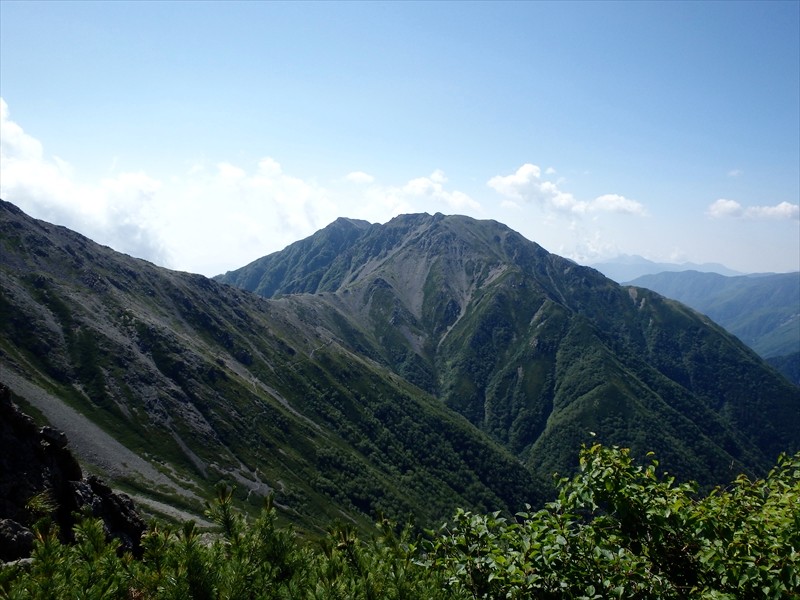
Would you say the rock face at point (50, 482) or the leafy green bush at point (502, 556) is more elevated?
the leafy green bush at point (502, 556)

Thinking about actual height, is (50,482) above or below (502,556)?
below

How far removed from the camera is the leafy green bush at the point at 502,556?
825 centimetres

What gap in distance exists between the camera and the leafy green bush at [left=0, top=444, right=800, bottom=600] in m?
8.25

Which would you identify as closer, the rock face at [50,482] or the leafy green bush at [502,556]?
the leafy green bush at [502,556]

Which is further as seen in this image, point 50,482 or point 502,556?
point 50,482

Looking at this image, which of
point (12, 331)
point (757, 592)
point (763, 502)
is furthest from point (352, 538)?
point (12, 331)

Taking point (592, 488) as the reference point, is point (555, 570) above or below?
below

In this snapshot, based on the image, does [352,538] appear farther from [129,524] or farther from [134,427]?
[134,427]

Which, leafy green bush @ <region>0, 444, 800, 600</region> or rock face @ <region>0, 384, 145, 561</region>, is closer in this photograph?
leafy green bush @ <region>0, 444, 800, 600</region>

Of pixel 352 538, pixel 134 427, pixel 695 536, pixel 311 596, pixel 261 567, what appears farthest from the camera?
pixel 134 427

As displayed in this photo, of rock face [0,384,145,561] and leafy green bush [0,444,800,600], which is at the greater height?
leafy green bush [0,444,800,600]

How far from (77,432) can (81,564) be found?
644ft

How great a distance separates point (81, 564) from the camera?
27.4 feet

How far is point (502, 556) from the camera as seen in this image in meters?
10.5
